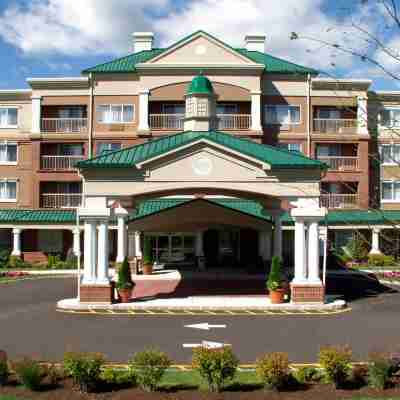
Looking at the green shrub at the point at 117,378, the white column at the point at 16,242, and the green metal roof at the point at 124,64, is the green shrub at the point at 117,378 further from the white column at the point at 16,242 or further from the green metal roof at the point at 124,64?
the green metal roof at the point at 124,64

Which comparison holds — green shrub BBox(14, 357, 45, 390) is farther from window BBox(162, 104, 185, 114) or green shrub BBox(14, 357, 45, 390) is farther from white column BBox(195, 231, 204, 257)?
window BBox(162, 104, 185, 114)

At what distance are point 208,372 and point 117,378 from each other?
1648 millimetres

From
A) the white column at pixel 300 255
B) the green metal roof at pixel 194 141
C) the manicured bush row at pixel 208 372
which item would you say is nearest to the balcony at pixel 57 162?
the green metal roof at pixel 194 141

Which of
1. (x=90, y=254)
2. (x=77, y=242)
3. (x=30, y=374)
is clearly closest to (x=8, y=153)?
(x=77, y=242)

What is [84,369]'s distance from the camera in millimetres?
9867

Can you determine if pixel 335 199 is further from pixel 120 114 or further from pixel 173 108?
pixel 120 114

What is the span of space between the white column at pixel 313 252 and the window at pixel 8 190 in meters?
27.9

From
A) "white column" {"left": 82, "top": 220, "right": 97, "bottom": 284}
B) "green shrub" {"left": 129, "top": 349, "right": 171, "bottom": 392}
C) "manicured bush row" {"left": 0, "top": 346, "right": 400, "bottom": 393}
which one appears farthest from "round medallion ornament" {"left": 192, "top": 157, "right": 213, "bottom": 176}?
"green shrub" {"left": 129, "top": 349, "right": 171, "bottom": 392}

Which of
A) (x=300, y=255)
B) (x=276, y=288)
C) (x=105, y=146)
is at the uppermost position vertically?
(x=105, y=146)

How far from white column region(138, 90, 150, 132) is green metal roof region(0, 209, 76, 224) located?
7.85 m

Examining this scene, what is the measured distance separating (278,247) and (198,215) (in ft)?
27.0

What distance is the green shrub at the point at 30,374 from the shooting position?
9.85 m

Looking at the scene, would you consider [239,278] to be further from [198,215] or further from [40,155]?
[40,155]

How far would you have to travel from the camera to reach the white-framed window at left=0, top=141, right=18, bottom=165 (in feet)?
139
